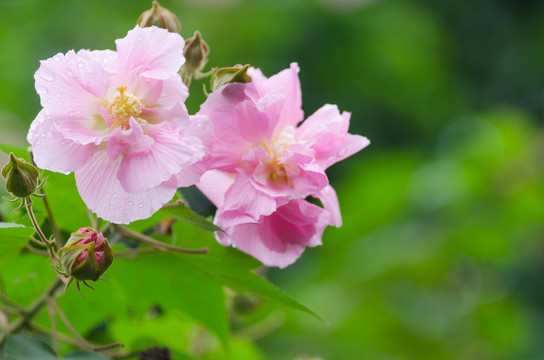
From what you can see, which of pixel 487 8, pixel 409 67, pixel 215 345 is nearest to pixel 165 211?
pixel 215 345

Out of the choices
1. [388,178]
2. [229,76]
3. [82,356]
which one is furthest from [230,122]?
[388,178]

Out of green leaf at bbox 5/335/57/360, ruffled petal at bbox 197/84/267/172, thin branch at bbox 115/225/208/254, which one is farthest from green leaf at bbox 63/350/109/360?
ruffled petal at bbox 197/84/267/172

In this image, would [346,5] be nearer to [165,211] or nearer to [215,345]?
[215,345]

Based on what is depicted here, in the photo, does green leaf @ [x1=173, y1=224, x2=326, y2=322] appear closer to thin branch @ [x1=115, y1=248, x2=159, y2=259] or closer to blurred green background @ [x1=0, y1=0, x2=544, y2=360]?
thin branch @ [x1=115, y1=248, x2=159, y2=259]

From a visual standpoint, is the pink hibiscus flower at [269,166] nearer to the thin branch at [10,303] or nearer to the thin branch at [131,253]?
the thin branch at [131,253]

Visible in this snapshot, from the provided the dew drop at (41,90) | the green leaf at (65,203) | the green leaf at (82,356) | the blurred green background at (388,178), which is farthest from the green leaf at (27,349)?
the blurred green background at (388,178)
